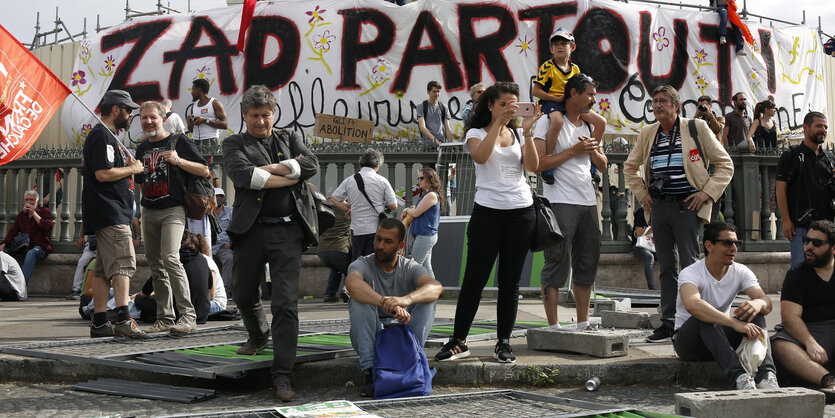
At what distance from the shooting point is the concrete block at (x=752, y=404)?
4.05m

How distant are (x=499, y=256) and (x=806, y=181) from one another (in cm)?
324

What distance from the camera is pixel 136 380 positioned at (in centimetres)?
554

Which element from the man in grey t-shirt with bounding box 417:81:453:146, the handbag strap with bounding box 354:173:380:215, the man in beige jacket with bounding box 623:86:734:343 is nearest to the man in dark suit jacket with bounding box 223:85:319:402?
the man in beige jacket with bounding box 623:86:734:343

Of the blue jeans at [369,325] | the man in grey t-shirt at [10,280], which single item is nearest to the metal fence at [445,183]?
the man in grey t-shirt at [10,280]

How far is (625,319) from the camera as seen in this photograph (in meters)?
7.20

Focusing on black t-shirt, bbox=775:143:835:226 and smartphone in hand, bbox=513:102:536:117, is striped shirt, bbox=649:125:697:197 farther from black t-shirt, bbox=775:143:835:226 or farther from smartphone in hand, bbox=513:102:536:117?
black t-shirt, bbox=775:143:835:226

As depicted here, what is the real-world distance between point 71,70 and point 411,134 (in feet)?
25.7

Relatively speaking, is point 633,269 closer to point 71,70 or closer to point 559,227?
point 559,227

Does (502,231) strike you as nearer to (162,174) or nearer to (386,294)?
(386,294)

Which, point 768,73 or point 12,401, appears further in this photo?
point 768,73

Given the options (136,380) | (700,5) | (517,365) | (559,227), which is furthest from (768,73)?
(136,380)

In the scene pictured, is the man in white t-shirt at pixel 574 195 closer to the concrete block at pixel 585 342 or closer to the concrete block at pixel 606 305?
the concrete block at pixel 585 342

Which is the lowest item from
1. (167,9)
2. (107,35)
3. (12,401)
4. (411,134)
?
(12,401)

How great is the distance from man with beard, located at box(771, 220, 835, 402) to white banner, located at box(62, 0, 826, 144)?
871cm
